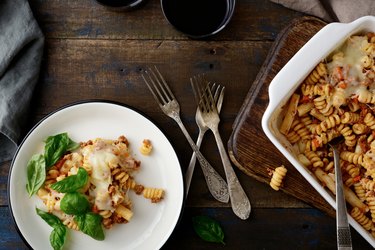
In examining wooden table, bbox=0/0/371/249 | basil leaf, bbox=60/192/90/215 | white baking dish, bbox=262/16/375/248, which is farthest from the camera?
wooden table, bbox=0/0/371/249

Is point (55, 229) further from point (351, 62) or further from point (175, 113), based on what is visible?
point (351, 62)

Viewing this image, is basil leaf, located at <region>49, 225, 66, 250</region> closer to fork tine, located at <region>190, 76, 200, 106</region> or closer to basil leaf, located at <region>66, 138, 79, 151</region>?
basil leaf, located at <region>66, 138, 79, 151</region>

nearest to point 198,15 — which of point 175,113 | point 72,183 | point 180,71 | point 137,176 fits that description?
point 180,71

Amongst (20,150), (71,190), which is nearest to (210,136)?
(71,190)

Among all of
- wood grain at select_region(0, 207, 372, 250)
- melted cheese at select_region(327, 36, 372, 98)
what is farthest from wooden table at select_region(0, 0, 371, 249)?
melted cheese at select_region(327, 36, 372, 98)

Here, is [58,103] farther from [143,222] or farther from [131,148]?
[143,222]

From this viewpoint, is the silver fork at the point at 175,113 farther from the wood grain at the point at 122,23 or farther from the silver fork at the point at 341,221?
the silver fork at the point at 341,221

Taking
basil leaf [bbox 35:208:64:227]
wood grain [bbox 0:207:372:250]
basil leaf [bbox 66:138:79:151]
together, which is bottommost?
wood grain [bbox 0:207:372:250]
